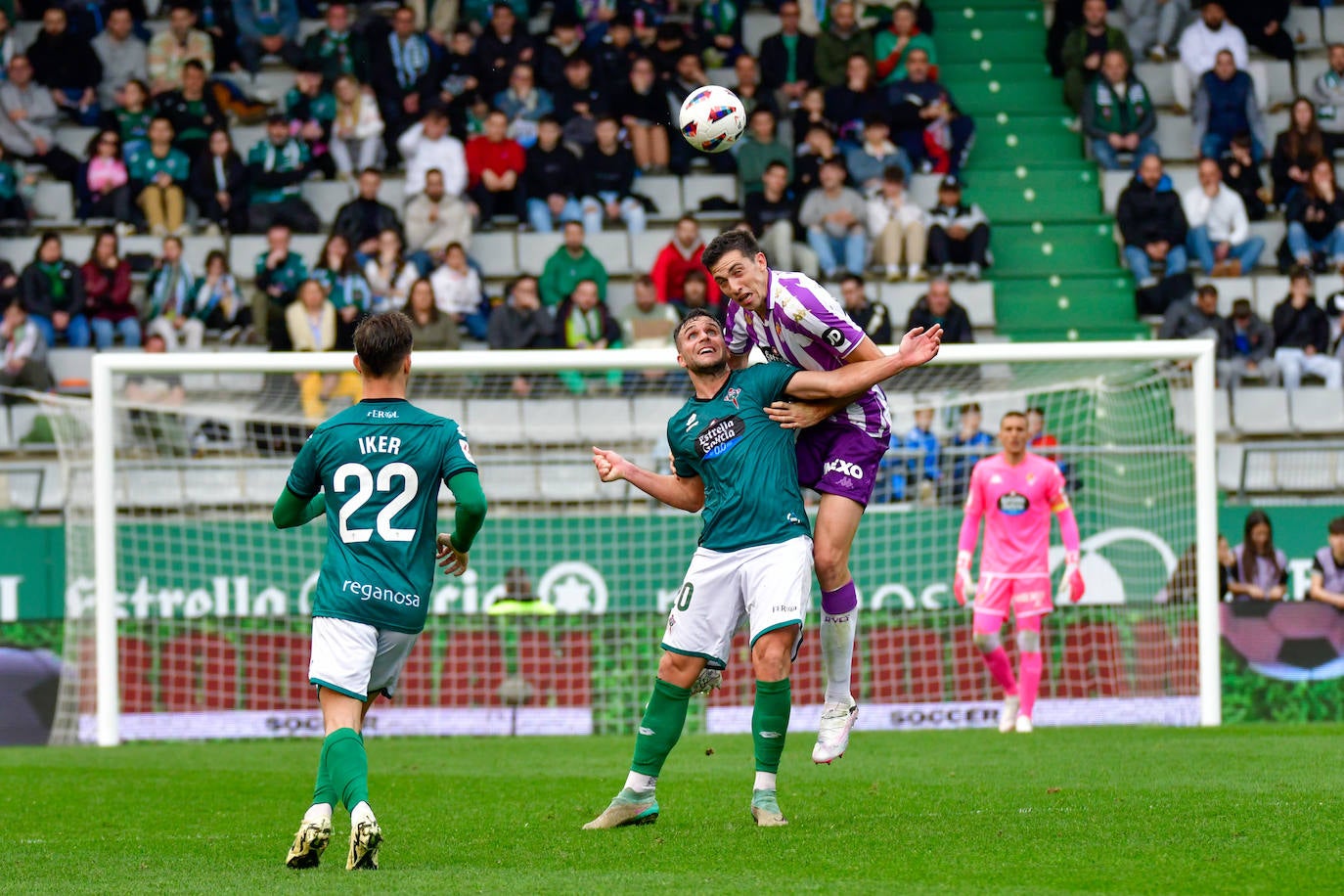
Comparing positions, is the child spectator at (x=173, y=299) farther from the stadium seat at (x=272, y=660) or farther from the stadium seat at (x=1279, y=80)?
the stadium seat at (x=1279, y=80)

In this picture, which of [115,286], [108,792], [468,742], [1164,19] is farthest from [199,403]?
[1164,19]

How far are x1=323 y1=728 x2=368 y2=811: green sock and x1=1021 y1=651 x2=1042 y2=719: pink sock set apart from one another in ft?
25.6

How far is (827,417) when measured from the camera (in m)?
7.36

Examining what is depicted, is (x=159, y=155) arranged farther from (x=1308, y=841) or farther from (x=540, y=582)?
(x=1308, y=841)

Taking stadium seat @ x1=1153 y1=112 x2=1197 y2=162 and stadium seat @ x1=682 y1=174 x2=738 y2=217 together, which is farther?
stadium seat @ x1=1153 y1=112 x2=1197 y2=162

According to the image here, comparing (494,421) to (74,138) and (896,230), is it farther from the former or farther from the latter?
(74,138)

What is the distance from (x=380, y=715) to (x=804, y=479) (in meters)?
8.00

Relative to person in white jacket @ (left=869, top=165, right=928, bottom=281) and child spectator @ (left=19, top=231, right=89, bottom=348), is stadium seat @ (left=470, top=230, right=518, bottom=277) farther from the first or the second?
child spectator @ (left=19, top=231, right=89, bottom=348)

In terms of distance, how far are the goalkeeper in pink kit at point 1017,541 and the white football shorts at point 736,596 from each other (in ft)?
19.5

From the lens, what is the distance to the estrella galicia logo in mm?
7172

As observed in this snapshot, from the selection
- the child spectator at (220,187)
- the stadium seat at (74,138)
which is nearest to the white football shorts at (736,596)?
the child spectator at (220,187)

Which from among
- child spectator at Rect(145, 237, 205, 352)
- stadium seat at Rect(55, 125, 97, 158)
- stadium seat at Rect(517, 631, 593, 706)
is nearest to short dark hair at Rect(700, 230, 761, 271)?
stadium seat at Rect(517, 631, 593, 706)

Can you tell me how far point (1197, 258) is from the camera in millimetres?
20344

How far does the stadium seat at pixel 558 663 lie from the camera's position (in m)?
14.8
